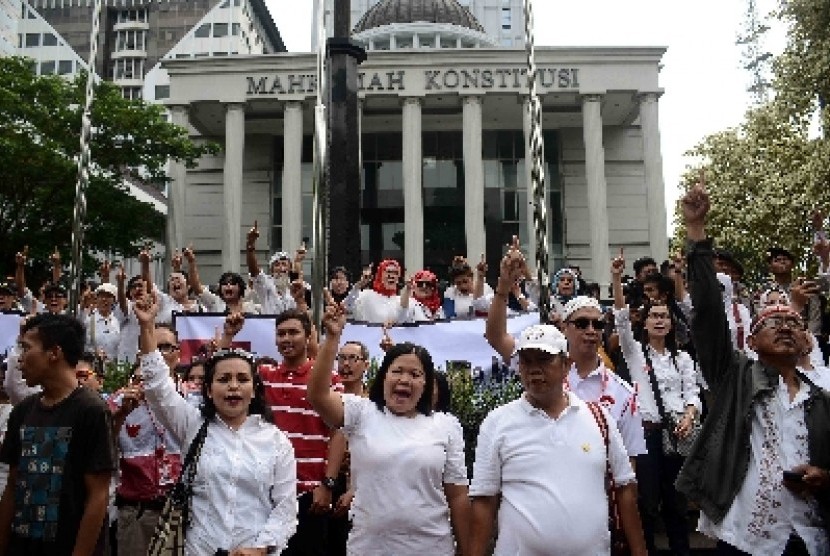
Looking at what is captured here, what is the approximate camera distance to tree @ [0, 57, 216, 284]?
69.8 feet

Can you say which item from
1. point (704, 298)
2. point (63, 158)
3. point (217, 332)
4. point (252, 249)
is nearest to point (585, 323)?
point (704, 298)

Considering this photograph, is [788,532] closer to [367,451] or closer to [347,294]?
[367,451]

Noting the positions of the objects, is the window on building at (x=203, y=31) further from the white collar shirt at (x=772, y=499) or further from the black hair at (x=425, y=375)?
the white collar shirt at (x=772, y=499)

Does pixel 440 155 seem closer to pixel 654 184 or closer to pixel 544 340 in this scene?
pixel 654 184

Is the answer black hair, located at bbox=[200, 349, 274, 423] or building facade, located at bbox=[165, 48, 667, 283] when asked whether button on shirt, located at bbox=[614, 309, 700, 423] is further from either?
building facade, located at bbox=[165, 48, 667, 283]

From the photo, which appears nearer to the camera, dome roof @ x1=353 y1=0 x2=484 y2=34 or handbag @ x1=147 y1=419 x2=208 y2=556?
handbag @ x1=147 y1=419 x2=208 y2=556

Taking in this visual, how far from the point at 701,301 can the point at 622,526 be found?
112 centimetres

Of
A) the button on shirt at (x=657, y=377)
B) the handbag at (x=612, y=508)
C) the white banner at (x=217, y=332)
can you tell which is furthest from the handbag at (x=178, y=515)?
the white banner at (x=217, y=332)

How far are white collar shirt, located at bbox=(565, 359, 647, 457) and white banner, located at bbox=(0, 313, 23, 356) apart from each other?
6.33 meters

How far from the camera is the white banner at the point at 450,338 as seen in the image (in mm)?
7312

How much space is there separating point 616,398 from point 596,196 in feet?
96.5

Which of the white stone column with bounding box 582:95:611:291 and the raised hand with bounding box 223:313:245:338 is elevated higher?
the white stone column with bounding box 582:95:611:291

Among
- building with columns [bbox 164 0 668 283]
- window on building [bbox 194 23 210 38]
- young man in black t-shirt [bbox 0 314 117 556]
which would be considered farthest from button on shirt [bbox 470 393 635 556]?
window on building [bbox 194 23 210 38]

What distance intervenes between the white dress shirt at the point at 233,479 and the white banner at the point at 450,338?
358cm
